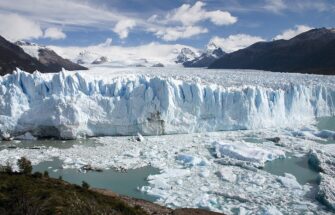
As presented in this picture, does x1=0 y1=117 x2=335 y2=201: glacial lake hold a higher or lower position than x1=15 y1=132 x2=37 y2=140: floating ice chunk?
lower

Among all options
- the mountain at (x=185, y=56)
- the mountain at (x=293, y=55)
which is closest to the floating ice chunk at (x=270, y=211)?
the mountain at (x=293, y=55)

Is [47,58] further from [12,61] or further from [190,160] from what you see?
[190,160]

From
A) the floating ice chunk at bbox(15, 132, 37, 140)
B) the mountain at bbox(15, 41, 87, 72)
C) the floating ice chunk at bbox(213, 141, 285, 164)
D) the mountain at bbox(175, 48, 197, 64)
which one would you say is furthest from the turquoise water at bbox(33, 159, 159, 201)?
the mountain at bbox(175, 48, 197, 64)

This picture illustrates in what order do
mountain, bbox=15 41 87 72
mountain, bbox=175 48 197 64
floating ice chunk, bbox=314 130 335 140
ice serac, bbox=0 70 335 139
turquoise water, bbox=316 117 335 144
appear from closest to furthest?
1. floating ice chunk, bbox=314 130 335 140
2. ice serac, bbox=0 70 335 139
3. turquoise water, bbox=316 117 335 144
4. mountain, bbox=15 41 87 72
5. mountain, bbox=175 48 197 64

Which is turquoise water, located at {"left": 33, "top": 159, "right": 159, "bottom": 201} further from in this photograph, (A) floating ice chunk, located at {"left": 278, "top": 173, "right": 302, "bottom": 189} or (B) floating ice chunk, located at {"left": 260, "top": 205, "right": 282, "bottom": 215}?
(A) floating ice chunk, located at {"left": 278, "top": 173, "right": 302, "bottom": 189}

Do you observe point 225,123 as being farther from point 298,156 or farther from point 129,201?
point 129,201

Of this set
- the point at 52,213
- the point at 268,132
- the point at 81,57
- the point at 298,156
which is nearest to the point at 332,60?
the point at 268,132

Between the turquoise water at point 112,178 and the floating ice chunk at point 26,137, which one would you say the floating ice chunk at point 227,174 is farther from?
the floating ice chunk at point 26,137
